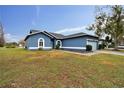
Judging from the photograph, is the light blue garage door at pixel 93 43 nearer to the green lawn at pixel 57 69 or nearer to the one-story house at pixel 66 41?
the one-story house at pixel 66 41

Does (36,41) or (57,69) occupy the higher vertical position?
(36,41)

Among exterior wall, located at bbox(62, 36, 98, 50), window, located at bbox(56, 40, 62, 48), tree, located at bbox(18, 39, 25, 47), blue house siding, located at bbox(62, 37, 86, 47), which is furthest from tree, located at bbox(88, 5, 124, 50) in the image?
tree, located at bbox(18, 39, 25, 47)

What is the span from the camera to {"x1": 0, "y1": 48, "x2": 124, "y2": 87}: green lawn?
398 cm

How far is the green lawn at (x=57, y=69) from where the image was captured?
3979 millimetres

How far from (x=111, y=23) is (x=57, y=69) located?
1.94 metres

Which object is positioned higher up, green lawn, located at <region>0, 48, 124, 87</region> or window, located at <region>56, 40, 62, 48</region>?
window, located at <region>56, 40, 62, 48</region>

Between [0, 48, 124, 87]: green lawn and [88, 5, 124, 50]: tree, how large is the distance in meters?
0.60

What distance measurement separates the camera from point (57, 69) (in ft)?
15.5

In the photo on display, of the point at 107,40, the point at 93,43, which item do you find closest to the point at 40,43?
the point at 93,43

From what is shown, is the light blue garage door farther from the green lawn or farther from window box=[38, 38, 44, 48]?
window box=[38, 38, 44, 48]

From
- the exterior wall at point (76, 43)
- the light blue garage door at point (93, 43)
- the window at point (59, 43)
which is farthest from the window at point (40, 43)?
the light blue garage door at point (93, 43)

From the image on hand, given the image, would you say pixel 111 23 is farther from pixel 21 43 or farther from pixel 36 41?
pixel 21 43
